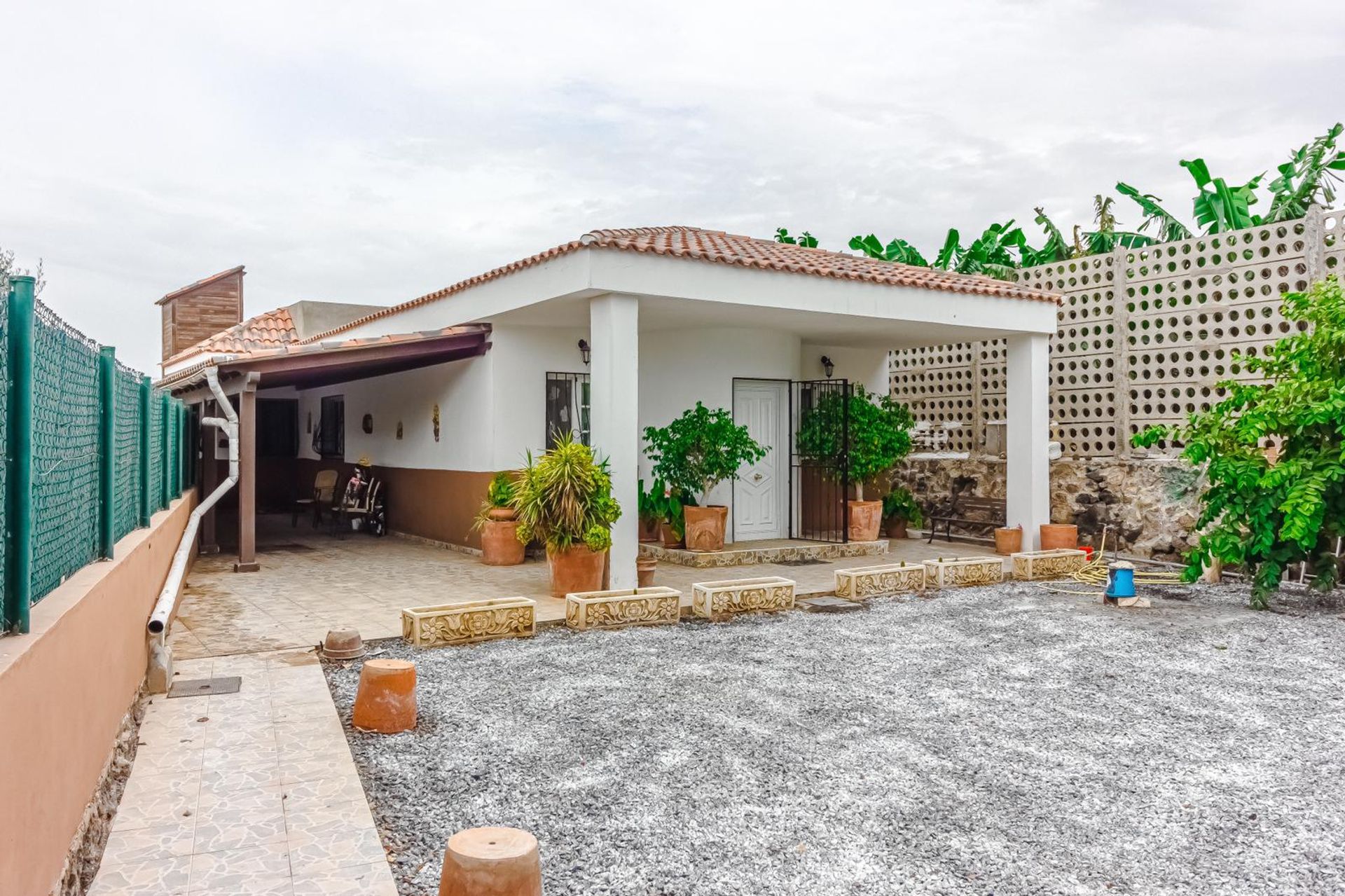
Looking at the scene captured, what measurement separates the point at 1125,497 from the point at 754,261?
19.6ft

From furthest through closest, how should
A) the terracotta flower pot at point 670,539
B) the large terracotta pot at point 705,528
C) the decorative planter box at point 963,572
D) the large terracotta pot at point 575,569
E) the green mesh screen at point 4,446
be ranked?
the terracotta flower pot at point 670,539
the large terracotta pot at point 705,528
the decorative planter box at point 963,572
the large terracotta pot at point 575,569
the green mesh screen at point 4,446

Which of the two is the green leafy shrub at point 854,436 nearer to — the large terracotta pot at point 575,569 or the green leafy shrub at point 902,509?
the green leafy shrub at point 902,509

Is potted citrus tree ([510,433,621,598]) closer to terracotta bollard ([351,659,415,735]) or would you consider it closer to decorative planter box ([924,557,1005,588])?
decorative planter box ([924,557,1005,588])

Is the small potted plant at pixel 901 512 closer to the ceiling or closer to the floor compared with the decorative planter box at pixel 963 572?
closer to the ceiling

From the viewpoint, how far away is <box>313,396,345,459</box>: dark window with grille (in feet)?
56.3

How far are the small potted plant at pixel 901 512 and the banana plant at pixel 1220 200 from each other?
18.2 ft

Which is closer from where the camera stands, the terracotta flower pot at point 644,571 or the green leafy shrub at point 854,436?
the terracotta flower pot at point 644,571

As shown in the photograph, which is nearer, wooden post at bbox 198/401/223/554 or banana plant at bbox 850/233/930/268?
wooden post at bbox 198/401/223/554

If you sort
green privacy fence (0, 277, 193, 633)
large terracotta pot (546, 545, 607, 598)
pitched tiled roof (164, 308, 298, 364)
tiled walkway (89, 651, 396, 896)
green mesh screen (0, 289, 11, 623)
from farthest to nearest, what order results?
1. pitched tiled roof (164, 308, 298, 364)
2. large terracotta pot (546, 545, 607, 598)
3. tiled walkway (89, 651, 396, 896)
4. green privacy fence (0, 277, 193, 633)
5. green mesh screen (0, 289, 11, 623)

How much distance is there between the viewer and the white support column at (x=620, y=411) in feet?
30.0

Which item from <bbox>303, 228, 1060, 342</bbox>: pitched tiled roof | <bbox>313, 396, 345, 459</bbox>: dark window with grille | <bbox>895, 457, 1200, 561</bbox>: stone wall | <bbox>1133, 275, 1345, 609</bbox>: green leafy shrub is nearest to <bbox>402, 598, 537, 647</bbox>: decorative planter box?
<bbox>303, 228, 1060, 342</bbox>: pitched tiled roof

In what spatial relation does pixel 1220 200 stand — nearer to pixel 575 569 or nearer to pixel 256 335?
pixel 575 569

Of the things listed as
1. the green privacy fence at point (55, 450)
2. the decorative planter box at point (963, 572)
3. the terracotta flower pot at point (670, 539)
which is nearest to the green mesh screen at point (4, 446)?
the green privacy fence at point (55, 450)

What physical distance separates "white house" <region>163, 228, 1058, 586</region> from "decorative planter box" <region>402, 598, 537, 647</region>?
1.92m
